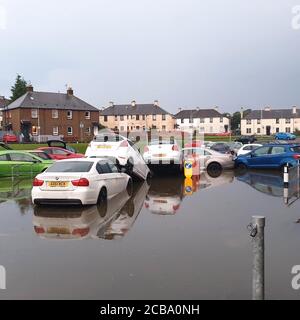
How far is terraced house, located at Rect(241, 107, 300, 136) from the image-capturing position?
321ft

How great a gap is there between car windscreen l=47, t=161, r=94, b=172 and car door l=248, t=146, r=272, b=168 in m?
11.6

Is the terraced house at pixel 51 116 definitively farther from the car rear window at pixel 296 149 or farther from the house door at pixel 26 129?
the car rear window at pixel 296 149

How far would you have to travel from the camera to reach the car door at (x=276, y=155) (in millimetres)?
19562

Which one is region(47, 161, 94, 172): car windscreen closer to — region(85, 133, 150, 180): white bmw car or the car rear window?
region(85, 133, 150, 180): white bmw car

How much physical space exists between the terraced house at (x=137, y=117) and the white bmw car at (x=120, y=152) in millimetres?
72418

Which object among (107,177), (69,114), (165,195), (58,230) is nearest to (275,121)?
(69,114)

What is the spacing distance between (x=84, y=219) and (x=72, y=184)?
121cm

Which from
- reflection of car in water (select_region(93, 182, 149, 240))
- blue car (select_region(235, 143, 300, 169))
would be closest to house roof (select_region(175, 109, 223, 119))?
blue car (select_region(235, 143, 300, 169))

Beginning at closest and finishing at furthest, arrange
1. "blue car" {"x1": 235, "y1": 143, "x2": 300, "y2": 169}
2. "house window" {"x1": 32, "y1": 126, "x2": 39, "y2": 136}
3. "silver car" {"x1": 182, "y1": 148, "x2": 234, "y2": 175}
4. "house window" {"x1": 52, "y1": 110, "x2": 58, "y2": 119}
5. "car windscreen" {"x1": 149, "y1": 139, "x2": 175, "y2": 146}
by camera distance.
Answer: "car windscreen" {"x1": 149, "y1": 139, "x2": 175, "y2": 146}
"blue car" {"x1": 235, "y1": 143, "x2": 300, "y2": 169}
"silver car" {"x1": 182, "y1": 148, "x2": 234, "y2": 175}
"house window" {"x1": 32, "y1": 126, "x2": 39, "y2": 136}
"house window" {"x1": 52, "y1": 110, "x2": 58, "y2": 119}

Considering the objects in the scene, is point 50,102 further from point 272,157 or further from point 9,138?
point 272,157

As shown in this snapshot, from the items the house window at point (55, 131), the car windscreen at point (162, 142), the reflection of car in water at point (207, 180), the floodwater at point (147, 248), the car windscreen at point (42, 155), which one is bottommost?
the floodwater at point (147, 248)

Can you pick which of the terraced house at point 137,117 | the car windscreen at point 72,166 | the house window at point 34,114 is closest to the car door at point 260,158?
the car windscreen at point 72,166
